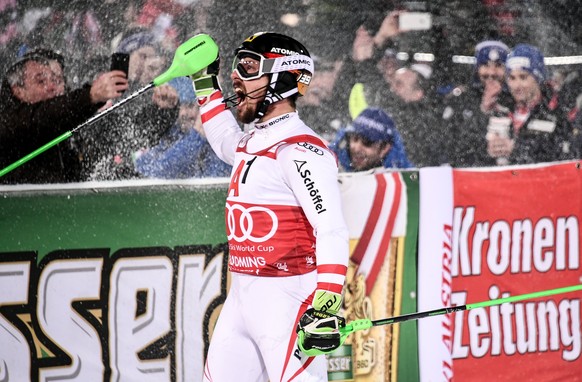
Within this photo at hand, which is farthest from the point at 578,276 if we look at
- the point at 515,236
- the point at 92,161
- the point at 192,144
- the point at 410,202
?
the point at 92,161

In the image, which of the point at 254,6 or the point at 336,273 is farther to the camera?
the point at 254,6

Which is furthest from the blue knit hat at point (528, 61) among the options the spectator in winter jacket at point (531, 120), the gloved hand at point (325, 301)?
the gloved hand at point (325, 301)

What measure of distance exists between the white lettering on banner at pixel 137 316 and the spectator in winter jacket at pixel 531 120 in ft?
7.48

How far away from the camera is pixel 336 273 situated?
389 cm

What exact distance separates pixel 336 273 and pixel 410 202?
1911 mm

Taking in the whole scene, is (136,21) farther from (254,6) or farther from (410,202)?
(410,202)

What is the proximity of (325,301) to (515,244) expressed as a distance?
96.6 inches

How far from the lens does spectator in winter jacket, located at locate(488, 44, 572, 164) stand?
6.35 m

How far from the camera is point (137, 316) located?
5.22 meters

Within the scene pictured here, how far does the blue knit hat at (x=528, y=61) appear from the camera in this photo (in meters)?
6.33

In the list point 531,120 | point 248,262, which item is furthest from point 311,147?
point 531,120

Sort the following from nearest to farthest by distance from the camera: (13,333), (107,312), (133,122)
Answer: (13,333), (107,312), (133,122)

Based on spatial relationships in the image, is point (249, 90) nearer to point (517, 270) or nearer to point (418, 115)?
point (418, 115)

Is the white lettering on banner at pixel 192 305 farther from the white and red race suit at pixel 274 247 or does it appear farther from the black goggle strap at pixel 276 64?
the black goggle strap at pixel 276 64
